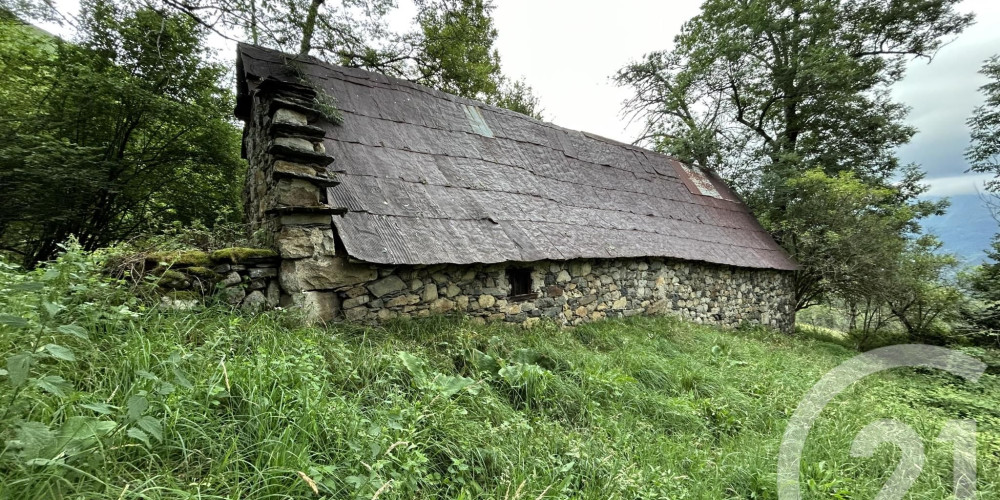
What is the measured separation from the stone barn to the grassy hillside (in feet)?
1.87

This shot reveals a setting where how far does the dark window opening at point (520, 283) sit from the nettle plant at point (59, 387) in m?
3.61

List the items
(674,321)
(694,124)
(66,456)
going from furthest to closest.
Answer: (694,124), (674,321), (66,456)

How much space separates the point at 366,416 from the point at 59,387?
1290 millimetres

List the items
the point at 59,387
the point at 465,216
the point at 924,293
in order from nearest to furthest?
the point at 59,387, the point at 465,216, the point at 924,293

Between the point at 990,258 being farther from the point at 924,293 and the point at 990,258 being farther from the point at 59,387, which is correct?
the point at 59,387

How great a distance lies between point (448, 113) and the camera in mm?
6672

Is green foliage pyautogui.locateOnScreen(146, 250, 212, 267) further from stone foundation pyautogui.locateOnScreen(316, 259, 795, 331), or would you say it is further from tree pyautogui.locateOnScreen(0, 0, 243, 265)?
tree pyautogui.locateOnScreen(0, 0, 243, 265)

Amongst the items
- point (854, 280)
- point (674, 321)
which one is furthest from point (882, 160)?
point (674, 321)

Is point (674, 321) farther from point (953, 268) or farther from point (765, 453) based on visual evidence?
point (953, 268)

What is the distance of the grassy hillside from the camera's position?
4.84 ft

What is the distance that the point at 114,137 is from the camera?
23.2ft

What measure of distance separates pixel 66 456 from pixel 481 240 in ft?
11.8

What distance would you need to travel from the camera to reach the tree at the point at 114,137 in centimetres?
559

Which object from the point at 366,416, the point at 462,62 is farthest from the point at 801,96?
the point at 366,416
